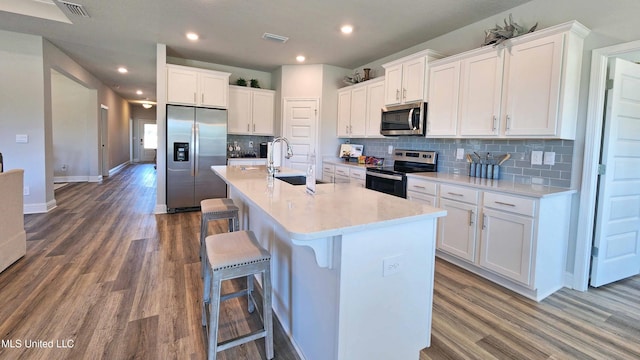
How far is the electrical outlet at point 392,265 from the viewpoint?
1510 millimetres

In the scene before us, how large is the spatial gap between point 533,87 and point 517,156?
71cm

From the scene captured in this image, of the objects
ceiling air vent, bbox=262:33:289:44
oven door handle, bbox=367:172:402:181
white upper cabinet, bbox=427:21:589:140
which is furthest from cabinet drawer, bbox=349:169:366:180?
ceiling air vent, bbox=262:33:289:44

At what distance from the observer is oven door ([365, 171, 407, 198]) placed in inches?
145

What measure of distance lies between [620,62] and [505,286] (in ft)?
6.89

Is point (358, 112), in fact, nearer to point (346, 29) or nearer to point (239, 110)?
point (346, 29)

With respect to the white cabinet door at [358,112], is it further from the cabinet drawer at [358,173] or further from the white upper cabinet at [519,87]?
the white upper cabinet at [519,87]

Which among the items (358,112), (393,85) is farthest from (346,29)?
(358,112)

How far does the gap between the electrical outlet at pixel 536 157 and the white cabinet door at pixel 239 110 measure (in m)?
4.54

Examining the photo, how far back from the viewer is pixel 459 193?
10.0 ft

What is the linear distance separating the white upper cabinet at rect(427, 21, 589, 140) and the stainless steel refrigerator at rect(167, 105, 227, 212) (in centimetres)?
357

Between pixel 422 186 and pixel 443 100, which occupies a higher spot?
pixel 443 100

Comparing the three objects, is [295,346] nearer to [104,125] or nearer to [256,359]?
[256,359]

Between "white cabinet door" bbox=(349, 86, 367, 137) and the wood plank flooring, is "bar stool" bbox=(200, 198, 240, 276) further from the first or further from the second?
"white cabinet door" bbox=(349, 86, 367, 137)

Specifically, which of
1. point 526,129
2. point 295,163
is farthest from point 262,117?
point 526,129
